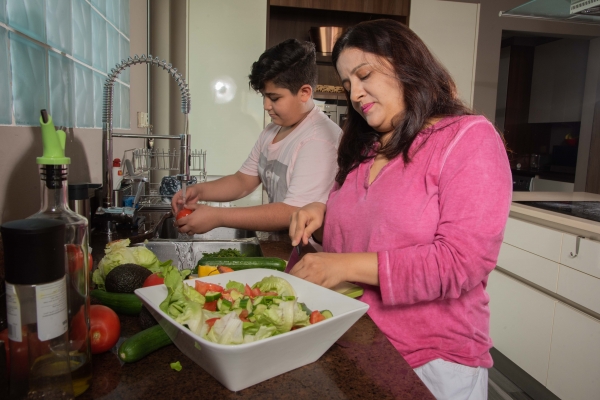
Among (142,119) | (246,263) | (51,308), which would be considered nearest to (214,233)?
(246,263)

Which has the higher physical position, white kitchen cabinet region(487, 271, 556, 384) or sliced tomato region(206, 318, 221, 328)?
sliced tomato region(206, 318, 221, 328)

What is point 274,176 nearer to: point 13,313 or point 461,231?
point 461,231

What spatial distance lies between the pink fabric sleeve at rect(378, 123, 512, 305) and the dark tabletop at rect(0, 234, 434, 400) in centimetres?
16

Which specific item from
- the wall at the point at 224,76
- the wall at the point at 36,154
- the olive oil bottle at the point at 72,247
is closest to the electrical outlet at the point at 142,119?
the wall at the point at 36,154

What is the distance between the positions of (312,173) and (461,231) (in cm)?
75

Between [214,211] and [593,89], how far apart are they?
4.48 m

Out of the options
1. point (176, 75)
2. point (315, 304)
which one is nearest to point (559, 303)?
point (315, 304)

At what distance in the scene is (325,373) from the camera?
0.68m

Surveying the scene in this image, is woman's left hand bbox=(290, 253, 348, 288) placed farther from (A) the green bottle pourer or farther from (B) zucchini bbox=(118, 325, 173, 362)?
(A) the green bottle pourer

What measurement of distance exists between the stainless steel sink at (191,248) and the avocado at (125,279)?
21.6 inches

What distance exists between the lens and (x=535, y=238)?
7.43 ft

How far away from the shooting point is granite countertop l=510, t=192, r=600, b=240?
197 cm

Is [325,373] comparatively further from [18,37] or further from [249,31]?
[249,31]

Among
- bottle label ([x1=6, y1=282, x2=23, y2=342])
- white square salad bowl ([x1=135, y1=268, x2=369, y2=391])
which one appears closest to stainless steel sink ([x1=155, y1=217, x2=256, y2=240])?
white square salad bowl ([x1=135, y1=268, x2=369, y2=391])
